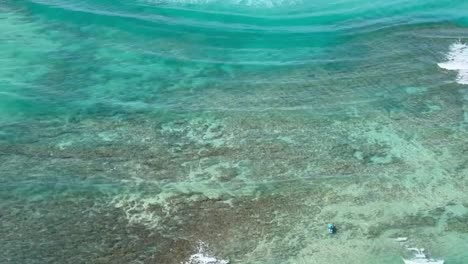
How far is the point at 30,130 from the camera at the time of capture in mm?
18812

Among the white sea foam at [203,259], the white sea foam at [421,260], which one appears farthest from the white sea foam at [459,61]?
the white sea foam at [203,259]

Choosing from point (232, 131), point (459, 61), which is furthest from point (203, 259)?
point (459, 61)

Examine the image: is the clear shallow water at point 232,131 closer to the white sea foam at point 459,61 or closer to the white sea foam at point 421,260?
the white sea foam at point 459,61

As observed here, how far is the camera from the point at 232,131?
62.1ft

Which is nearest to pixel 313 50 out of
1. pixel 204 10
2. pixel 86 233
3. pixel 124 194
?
pixel 204 10

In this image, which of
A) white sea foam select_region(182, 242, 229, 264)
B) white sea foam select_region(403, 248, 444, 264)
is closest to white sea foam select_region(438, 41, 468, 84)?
white sea foam select_region(403, 248, 444, 264)

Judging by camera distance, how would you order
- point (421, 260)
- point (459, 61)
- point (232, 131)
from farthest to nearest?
point (459, 61), point (232, 131), point (421, 260)

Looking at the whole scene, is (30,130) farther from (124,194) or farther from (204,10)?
(204,10)

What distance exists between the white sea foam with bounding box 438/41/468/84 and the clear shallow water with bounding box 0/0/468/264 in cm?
8

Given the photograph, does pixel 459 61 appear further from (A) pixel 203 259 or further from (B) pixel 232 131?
(A) pixel 203 259

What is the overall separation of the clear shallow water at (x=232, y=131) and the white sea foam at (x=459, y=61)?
76 mm

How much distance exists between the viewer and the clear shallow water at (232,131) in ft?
49.4

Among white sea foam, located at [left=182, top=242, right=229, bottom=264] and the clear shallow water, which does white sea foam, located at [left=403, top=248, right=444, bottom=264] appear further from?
white sea foam, located at [left=182, top=242, right=229, bottom=264]

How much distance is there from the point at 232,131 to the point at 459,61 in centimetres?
938
